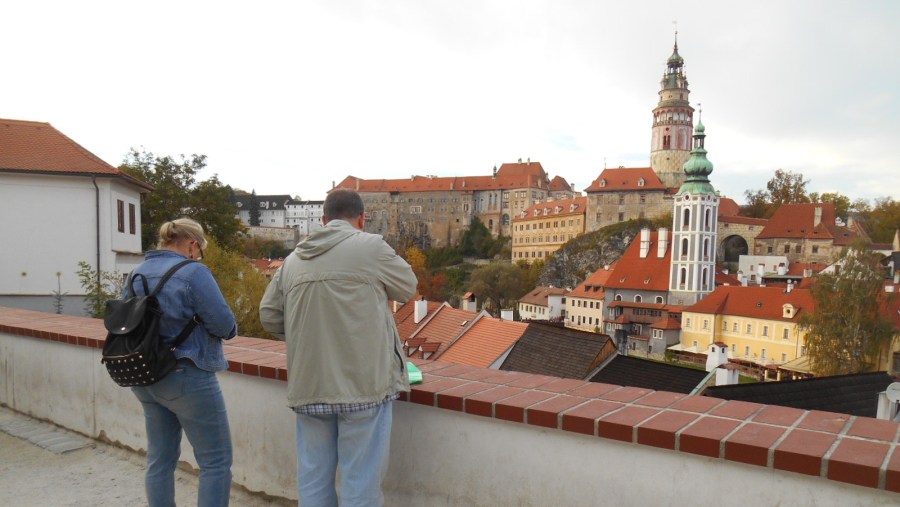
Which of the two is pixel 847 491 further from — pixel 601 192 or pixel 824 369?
pixel 601 192

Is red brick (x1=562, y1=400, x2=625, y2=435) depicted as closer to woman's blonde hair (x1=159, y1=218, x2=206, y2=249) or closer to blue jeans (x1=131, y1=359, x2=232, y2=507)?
blue jeans (x1=131, y1=359, x2=232, y2=507)

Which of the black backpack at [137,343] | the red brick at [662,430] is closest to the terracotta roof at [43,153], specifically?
the black backpack at [137,343]

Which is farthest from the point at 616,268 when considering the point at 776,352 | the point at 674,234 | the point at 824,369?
the point at 824,369

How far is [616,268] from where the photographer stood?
61.2 metres

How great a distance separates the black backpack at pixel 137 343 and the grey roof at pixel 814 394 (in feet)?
29.1

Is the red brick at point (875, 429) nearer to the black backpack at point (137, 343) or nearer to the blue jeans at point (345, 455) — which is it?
the blue jeans at point (345, 455)

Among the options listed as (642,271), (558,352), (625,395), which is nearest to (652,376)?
(558,352)

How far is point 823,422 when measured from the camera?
2137 mm

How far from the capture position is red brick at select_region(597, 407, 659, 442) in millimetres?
2141

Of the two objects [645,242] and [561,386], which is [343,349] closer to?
[561,386]

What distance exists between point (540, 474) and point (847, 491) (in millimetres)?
1059

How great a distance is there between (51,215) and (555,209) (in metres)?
76.3

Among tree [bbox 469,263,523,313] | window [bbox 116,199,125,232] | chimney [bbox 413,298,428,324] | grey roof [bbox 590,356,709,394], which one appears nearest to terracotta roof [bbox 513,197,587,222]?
tree [bbox 469,263,523,313]

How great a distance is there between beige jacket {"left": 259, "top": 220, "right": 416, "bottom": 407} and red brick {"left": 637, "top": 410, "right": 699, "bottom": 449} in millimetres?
978
